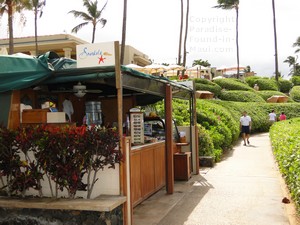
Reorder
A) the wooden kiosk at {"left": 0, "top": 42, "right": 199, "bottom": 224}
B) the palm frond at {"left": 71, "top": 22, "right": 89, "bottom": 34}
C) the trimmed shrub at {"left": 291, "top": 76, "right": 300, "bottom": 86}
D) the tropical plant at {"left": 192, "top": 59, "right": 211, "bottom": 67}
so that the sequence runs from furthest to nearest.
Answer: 1. the tropical plant at {"left": 192, "top": 59, "right": 211, "bottom": 67}
2. the trimmed shrub at {"left": 291, "top": 76, "right": 300, "bottom": 86}
3. the palm frond at {"left": 71, "top": 22, "right": 89, "bottom": 34}
4. the wooden kiosk at {"left": 0, "top": 42, "right": 199, "bottom": 224}

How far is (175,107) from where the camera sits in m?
16.9

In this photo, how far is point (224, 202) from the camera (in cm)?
755

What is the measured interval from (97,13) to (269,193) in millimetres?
34017

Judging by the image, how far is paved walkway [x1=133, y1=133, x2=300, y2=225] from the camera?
6.33 m

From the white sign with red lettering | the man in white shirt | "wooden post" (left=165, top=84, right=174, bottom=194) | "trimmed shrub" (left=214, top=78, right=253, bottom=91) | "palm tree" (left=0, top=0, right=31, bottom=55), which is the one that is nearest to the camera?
the white sign with red lettering

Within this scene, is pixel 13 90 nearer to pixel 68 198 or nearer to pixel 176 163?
pixel 68 198

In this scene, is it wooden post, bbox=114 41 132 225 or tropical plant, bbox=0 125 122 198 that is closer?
tropical plant, bbox=0 125 122 198

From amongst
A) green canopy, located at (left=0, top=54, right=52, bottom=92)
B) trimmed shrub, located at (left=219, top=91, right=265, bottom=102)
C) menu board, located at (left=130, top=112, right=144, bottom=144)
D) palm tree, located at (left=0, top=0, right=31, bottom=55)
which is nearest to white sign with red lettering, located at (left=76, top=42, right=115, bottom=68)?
green canopy, located at (left=0, top=54, right=52, bottom=92)

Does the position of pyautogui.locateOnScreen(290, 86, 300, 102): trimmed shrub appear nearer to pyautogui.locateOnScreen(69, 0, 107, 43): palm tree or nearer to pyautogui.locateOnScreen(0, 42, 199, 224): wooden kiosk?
pyautogui.locateOnScreen(69, 0, 107, 43): palm tree

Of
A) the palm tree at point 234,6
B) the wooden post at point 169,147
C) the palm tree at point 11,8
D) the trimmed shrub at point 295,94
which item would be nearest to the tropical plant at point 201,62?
the palm tree at point 234,6

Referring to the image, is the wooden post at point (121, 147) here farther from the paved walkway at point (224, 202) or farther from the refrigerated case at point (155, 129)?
the refrigerated case at point (155, 129)

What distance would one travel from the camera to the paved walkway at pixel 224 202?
633cm

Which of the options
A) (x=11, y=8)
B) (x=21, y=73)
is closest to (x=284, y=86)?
(x=11, y=8)

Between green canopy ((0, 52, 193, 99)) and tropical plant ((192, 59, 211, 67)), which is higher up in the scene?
tropical plant ((192, 59, 211, 67))
